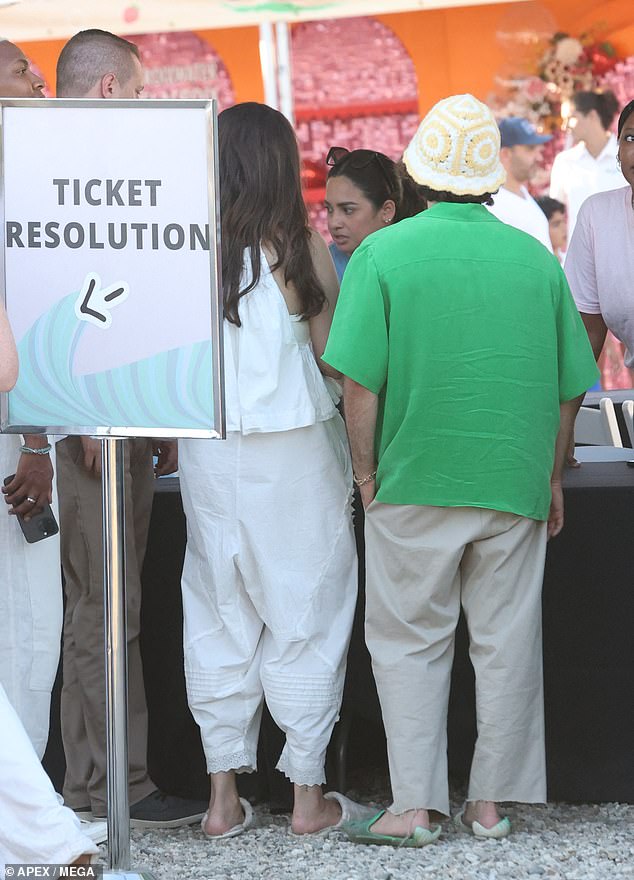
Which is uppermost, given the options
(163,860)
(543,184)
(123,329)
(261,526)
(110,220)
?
(543,184)

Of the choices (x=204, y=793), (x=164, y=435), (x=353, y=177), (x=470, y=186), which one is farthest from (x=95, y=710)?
(x=353, y=177)

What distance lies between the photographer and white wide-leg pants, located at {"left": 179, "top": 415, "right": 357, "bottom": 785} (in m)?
2.84

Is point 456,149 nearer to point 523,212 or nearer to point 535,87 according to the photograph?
point 523,212

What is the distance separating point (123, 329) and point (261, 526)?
0.68 meters

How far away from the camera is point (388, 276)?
8.74 feet

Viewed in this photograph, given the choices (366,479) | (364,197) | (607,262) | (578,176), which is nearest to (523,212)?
(578,176)

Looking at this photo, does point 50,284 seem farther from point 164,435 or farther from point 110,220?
point 164,435

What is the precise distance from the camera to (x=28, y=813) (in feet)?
7.06

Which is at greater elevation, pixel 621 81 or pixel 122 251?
pixel 621 81

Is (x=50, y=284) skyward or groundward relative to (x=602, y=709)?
skyward

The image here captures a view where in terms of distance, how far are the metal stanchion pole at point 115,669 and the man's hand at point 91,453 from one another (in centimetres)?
51

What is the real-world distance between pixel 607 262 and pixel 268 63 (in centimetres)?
336

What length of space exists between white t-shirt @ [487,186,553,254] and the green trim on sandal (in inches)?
159

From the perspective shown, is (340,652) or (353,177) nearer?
(340,652)
